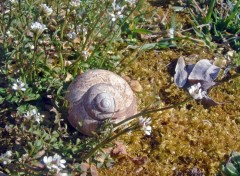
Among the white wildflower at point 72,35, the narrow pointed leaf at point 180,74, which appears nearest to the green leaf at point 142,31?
the narrow pointed leaf at point 180,74

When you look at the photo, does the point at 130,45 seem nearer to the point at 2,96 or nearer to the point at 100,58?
the point at 100,58

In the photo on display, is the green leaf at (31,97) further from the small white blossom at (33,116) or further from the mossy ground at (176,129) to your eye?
the mossy ground at (176,129)

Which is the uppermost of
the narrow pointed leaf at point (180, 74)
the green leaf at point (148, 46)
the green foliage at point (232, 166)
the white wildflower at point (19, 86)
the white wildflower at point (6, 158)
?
the white wildflower at point (19, 86)

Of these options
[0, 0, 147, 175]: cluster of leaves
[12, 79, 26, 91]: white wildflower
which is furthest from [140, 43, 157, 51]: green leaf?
[12, 79, 26, 91]: white wildflower

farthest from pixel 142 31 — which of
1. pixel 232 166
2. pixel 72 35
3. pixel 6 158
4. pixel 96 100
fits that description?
pixel 6 158

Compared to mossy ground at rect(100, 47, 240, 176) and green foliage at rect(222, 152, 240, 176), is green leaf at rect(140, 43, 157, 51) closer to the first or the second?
mossy ground at rect(100, 47, 240, 176)

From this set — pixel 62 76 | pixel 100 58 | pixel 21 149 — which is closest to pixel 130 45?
pixel 100 58
